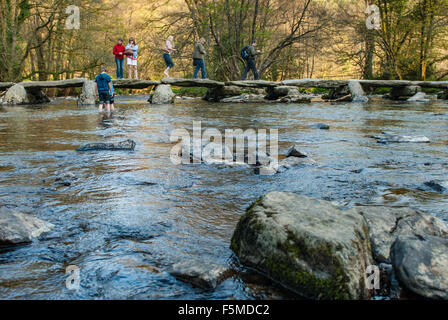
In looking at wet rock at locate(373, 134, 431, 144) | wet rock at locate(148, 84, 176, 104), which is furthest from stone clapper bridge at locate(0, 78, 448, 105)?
wet rock at locate(373, 134, 431, 144)

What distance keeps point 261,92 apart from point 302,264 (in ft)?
61.6

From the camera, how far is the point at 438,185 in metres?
3.58

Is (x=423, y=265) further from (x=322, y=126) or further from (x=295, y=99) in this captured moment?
(x=295, y=99)

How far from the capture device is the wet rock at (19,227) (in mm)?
2393

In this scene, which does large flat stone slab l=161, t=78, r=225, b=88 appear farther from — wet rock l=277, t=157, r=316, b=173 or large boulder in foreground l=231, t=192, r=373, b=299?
large boulder in foreground l=231, t=192, r=373, b=299

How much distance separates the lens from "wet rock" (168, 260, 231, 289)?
6.45 ft

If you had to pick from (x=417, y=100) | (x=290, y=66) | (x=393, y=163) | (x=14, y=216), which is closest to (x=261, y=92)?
(x=417, y=100)

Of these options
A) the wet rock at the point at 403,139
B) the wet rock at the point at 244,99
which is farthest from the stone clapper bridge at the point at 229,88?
the wet rock at the point at 403,139

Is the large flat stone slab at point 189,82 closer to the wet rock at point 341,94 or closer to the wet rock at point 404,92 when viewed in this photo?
the wet rock at point 341,94

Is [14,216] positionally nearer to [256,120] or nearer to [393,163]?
[393,163]

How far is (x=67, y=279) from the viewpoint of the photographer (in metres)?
2.01

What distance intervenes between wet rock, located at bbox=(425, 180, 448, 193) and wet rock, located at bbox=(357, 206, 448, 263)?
3.82 ft

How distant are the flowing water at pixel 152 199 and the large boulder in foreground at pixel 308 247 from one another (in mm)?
116
